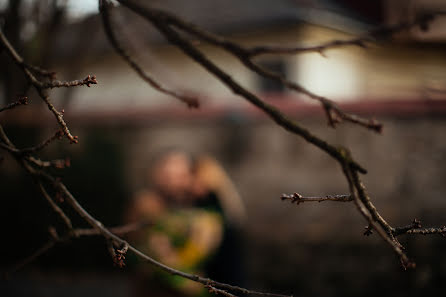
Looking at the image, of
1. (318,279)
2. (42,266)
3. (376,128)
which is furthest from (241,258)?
(42,266)

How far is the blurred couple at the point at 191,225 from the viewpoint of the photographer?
371 centimetres

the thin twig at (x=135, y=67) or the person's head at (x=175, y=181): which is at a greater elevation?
the thin twig at (x=135, y=67)

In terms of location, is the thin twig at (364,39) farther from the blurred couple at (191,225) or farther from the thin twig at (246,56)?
the blurred couple at (191,225)

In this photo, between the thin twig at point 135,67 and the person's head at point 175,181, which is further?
the person's head at point 175,181

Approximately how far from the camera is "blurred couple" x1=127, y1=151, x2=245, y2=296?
3.71 metres

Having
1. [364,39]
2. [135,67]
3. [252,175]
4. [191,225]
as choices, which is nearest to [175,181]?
[191,225]

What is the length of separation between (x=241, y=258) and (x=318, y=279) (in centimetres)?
138

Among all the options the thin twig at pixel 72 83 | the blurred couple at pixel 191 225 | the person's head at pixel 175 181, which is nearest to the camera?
the thin twig at pixel 72 83

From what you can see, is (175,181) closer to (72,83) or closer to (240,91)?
(240,91)

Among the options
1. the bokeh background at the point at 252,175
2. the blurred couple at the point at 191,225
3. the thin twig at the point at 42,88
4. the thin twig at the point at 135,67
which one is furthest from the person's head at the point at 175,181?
the thin twig at the point at 42,88

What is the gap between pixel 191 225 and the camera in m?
3.81

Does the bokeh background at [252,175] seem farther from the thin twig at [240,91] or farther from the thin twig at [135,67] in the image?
the thin twig at [240,91]

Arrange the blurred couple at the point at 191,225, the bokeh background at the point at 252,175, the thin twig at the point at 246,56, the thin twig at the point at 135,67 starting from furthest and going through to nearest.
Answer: the bokeh background at the point at 252,175 → the blurred couple at the point at 191,225 → the thin twig at the point at 135,67 → the thin twig at the point at 246,56

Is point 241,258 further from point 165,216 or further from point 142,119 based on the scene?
point 142,119
